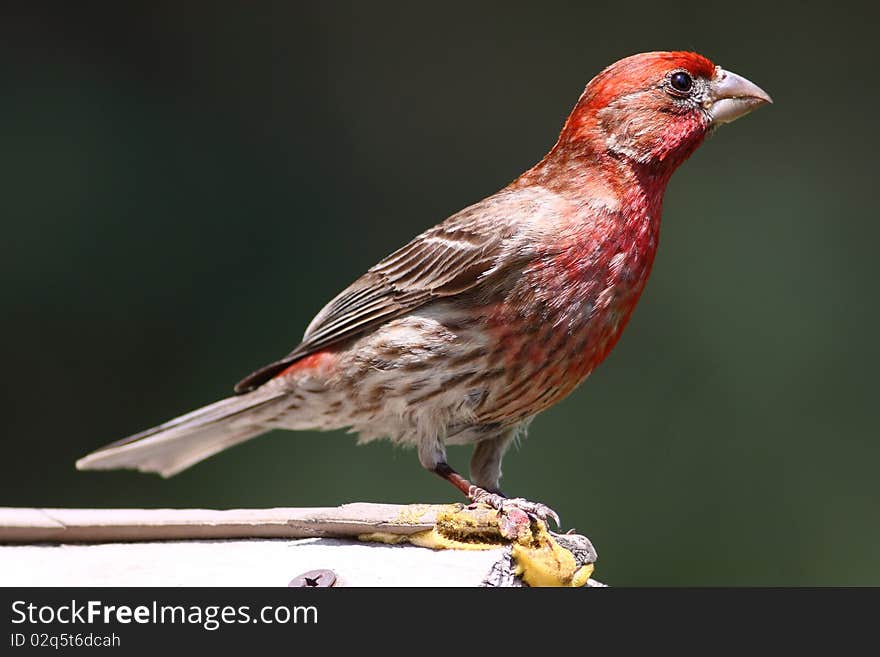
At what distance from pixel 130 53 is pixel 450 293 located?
148 inches

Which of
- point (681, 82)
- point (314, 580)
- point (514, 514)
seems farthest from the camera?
point (681, 82)

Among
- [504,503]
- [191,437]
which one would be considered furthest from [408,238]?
[504,503]

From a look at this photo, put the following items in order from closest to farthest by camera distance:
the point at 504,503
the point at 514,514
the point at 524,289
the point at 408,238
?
the point at 514,514 → the point at 504,503 → the point at 524,289 → the point at 408,238

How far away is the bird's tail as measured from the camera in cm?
399

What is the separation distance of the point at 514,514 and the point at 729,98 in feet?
4.43

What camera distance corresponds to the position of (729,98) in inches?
139

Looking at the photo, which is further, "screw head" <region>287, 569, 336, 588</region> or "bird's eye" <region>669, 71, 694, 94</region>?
"bird's eye" <region>669, 71, 694, 94</region>

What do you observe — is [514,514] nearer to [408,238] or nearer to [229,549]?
[229,549]

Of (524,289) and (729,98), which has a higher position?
(729,98)

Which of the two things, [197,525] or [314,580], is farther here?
[197,525]

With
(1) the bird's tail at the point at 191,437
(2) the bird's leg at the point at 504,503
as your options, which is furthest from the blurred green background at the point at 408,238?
(2) the bird's leg at the point at 504,503

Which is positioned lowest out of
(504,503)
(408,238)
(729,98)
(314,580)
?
(314,580)

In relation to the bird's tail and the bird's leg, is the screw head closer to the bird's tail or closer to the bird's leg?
the bird's leg

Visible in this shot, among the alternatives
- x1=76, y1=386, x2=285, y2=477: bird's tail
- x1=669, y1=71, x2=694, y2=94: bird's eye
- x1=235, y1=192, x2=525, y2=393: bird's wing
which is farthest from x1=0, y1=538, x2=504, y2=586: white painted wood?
x1=669, y1=71, x2=694, y2=94: bird's eye
